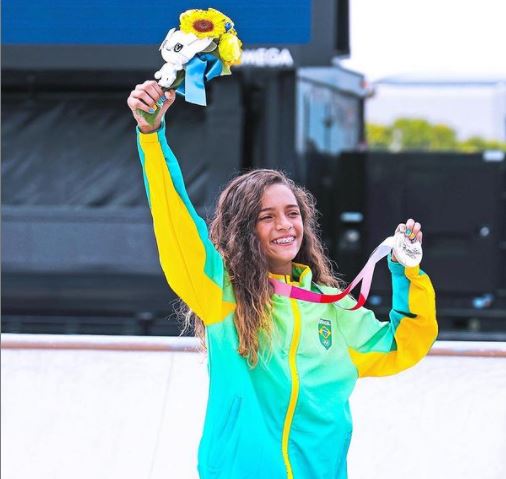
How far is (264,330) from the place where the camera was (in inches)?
91.8

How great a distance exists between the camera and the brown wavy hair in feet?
7.65

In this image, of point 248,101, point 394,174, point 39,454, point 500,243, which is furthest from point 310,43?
point 39,454

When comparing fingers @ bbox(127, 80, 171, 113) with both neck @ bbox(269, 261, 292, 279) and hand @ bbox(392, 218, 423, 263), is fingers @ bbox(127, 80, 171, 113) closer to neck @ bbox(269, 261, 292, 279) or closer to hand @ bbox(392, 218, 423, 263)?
neck @ bbox(269, 261, 292, 279)

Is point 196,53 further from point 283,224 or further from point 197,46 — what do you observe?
point 283,224

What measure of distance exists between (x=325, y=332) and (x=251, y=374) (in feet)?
0.66

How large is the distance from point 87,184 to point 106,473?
3707mm

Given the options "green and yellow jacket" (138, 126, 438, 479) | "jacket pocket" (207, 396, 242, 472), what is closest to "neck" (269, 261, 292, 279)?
"green and yellow jacket" (138, 126, 438, 479)

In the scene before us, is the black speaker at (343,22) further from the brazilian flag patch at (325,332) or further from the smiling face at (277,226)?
the brazilian flag patch at (325,332)

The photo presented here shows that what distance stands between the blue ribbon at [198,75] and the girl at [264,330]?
0.17ft

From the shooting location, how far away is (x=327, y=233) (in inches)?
312

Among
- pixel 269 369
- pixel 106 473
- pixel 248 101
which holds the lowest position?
pixel 106 473

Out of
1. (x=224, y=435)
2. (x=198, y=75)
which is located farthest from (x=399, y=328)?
(x=198, y=75)

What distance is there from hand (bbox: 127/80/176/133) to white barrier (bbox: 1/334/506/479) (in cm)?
163

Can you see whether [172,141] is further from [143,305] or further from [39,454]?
[39,454]
